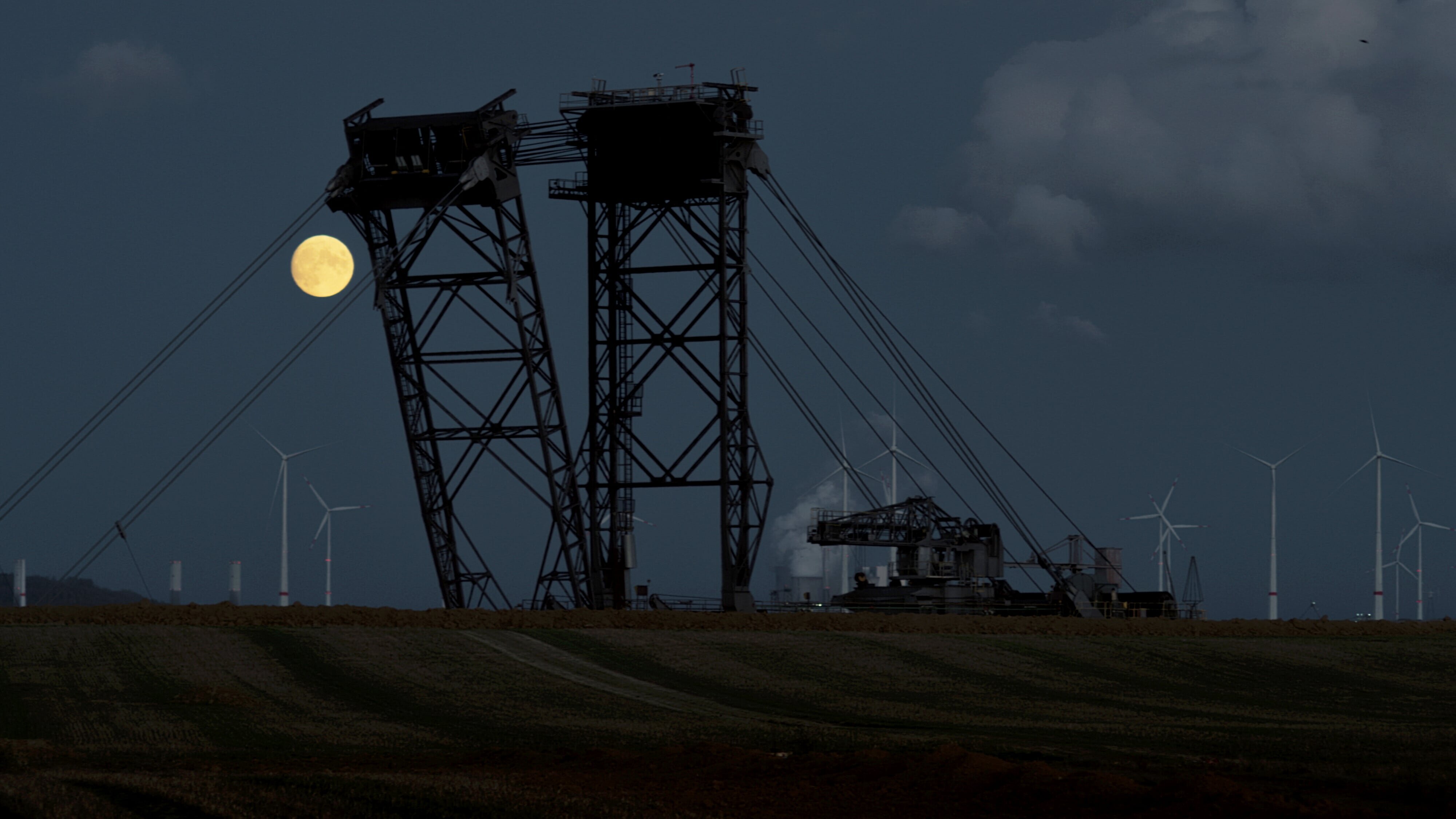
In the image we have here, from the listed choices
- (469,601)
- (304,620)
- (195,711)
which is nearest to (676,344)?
(469,601)

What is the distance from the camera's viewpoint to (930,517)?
70688 mm

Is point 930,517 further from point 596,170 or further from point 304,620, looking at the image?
point 304,620

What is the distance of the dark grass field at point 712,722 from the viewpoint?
63.8ft

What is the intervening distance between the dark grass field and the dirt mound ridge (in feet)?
2.80

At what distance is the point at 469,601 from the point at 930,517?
23.1m

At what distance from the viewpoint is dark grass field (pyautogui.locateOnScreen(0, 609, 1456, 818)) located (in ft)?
63.8

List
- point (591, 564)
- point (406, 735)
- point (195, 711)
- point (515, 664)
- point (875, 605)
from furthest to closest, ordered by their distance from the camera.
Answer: point (875, 605) → point (591, 564) → point (515, 664) → point (195, 711) → point (406, 735)

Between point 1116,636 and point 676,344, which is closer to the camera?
point 1116,636

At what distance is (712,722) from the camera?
102 ft

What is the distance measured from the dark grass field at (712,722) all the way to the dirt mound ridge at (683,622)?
852mm

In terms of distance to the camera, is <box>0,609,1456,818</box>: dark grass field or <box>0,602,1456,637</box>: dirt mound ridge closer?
<box>0,609,1456,818</box>: dark grass field

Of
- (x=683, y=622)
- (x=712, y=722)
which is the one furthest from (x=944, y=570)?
(x=712, y=722)

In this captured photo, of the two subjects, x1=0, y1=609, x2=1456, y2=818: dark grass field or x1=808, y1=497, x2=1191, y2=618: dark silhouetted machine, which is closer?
x1=0, y1=609, x2=1456, y2=818: dark grass field

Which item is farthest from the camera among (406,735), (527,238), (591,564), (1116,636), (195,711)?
(591,564)
